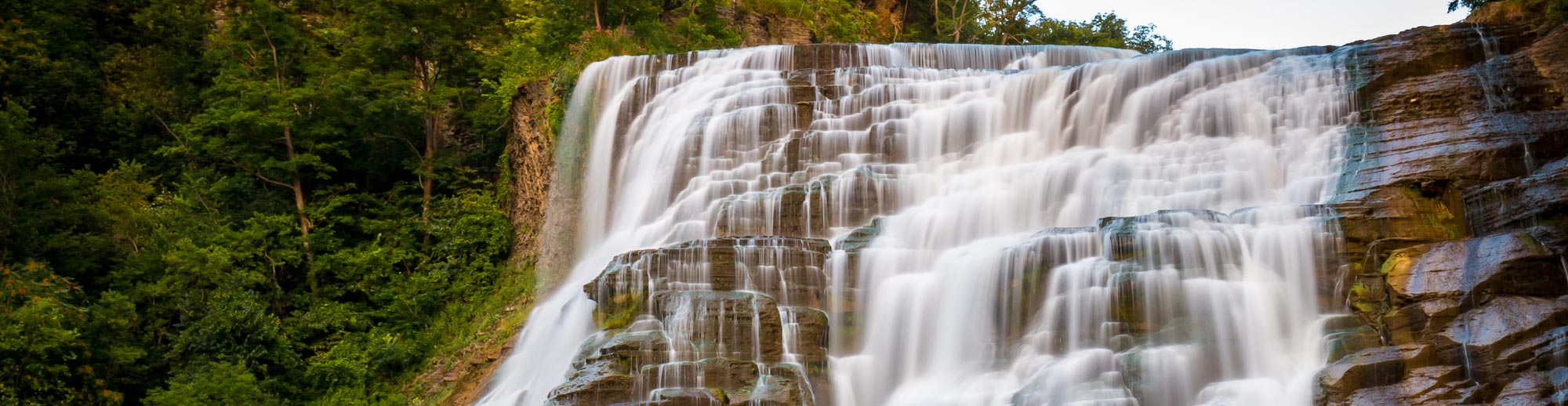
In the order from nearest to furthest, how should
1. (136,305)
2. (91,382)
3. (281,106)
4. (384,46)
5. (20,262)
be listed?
(91,382)
(20,262)
(136,305)
(281,106)
(384,46)

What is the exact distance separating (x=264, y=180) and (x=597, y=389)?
16.6 m

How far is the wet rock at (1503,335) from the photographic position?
10.5 m

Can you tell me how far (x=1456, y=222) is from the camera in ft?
42.4

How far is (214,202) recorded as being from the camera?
2539 cm

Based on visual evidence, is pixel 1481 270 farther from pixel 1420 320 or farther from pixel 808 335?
pixel 808 335

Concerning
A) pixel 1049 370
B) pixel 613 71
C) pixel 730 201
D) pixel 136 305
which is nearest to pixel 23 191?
pixel 136 305

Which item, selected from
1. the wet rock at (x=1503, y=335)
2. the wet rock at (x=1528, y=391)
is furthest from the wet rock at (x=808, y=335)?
the wet rock at (x=1528, y=391)

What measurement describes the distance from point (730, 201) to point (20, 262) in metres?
13.2

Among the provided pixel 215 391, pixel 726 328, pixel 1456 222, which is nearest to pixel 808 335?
pixel 726 328

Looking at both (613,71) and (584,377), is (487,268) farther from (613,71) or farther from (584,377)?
(584,377)

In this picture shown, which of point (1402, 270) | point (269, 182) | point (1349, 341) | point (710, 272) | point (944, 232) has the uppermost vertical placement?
point (269, 182)

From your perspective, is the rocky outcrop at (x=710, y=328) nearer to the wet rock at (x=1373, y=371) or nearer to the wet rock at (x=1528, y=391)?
the wet rock at (x=1373, y=371)

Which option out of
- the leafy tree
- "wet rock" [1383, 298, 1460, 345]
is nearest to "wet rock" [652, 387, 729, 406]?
"wet rock" [1383, 298, 1460, 345]

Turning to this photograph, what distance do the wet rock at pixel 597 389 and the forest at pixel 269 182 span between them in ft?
23.4
